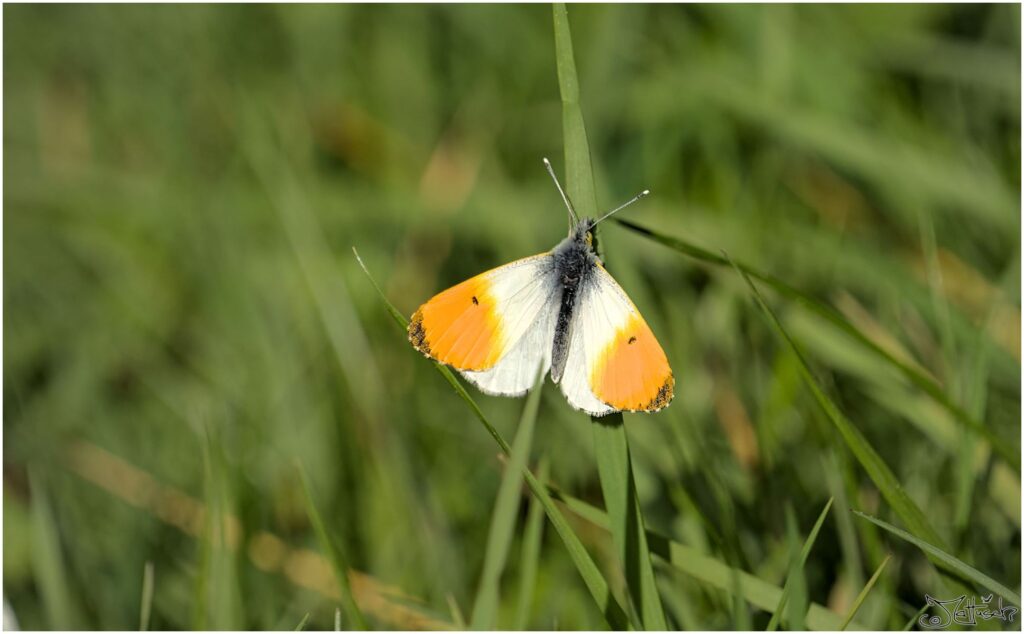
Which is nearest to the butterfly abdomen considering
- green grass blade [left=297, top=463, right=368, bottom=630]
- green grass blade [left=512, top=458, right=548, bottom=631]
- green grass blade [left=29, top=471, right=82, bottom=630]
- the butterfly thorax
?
the butterfly thorax

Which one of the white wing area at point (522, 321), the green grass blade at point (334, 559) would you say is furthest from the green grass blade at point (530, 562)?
the green grass blade at point (334, 559)

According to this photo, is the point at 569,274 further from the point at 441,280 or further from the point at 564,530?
the point at 441,280

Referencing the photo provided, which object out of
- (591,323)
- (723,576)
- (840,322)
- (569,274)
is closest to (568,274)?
(569,274)

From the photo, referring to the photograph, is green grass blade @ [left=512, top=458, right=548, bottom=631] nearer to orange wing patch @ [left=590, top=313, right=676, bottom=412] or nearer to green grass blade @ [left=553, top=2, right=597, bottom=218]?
orange wing patch @ [left=590, top=313, right=676, bottom=412]

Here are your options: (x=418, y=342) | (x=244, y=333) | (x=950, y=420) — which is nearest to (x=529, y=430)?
(x=418, y=342)

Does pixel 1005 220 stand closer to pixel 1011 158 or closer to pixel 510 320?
pixel 1011 158
